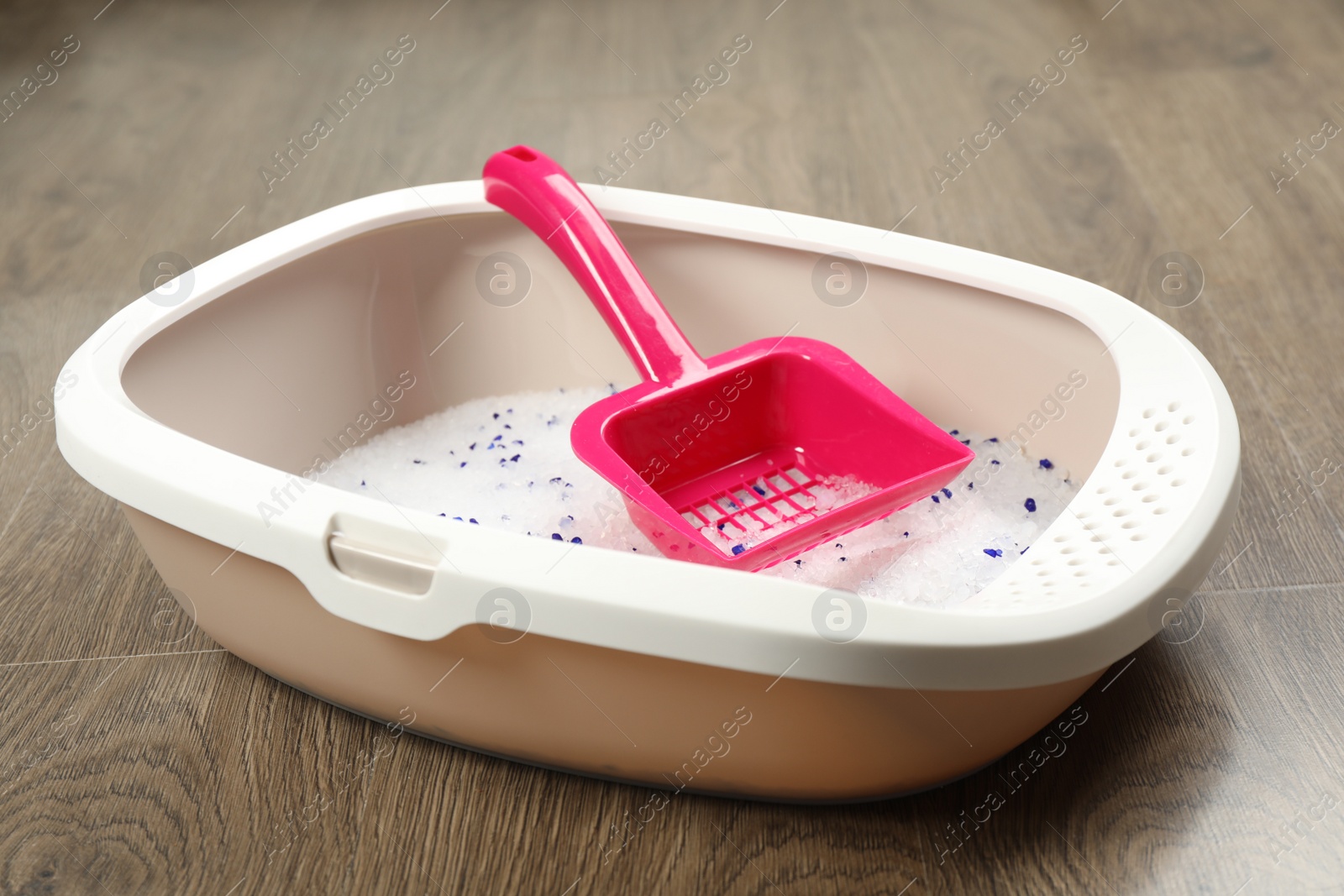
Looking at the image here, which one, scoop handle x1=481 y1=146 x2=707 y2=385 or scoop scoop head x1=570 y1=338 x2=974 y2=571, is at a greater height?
scoop handle x1=481 y1=146 x2=707 y2=385

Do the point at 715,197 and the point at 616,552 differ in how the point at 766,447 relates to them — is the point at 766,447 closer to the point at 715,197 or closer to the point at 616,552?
the point at 616,552

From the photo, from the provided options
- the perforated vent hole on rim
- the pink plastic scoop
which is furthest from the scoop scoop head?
the perforated vent hole on rim

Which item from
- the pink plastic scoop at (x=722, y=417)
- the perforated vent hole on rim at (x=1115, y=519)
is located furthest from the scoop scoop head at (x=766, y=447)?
the perforated vent hole on rim at (x=1115, y=519)

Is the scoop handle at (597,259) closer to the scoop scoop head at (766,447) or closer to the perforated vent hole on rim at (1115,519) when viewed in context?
the scoop scoop head at (766,447)

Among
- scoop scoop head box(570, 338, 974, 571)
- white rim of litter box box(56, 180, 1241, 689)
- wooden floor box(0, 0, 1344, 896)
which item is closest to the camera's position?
white rim of litter box box(56, 180, 1241, 689)

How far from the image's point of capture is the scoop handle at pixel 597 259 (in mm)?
806

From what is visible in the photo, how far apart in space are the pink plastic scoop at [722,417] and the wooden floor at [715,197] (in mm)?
202

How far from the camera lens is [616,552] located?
522mm

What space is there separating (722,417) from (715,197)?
62 cm

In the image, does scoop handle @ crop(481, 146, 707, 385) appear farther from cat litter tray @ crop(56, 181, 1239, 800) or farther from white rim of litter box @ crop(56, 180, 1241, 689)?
white rim of litter box @ crop(56, 180, 1241, 689)

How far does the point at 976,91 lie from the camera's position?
161 centimetres

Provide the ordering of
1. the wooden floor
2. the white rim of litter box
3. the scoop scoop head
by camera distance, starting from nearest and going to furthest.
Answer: the white rim of litter box → the wooden floor → the scoop scoop head

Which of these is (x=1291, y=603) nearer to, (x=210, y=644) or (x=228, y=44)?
(x=210, y=644)

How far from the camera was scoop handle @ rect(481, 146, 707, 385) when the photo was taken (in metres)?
0.81
